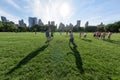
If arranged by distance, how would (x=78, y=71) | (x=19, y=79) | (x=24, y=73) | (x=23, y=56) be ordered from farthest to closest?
1. (x=23, y=56)
2. (x=78, y=71)
3. (x=24, y=73)
4. (x=19, y=79)

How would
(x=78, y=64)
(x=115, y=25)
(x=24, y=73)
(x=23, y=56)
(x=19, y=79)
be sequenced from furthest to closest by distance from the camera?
(x=115, y=25), (x=23, y=56), (x=78, y=64), (x=24, y=73), (x=19, y=79)

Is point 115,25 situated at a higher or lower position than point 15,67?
higher

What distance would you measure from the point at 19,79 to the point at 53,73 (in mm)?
2597

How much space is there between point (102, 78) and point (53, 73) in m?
3.94

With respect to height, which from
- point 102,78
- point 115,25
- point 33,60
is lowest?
point 102,78

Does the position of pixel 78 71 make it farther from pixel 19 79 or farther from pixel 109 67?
pixel 19 79

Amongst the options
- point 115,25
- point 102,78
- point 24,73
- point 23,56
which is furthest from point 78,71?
point 115,25

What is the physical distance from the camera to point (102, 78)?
955cm

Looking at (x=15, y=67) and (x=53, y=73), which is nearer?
(x=53, y=73)

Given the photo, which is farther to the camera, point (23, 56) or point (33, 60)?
point (23, 56)

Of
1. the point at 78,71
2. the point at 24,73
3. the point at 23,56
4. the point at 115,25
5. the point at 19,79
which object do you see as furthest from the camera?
the point at 115,25

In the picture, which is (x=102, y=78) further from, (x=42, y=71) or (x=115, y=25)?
(x=115, y=25)

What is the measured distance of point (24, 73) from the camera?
31.1ft

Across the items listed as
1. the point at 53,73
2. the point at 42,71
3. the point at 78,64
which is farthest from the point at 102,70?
the point at 42,71
